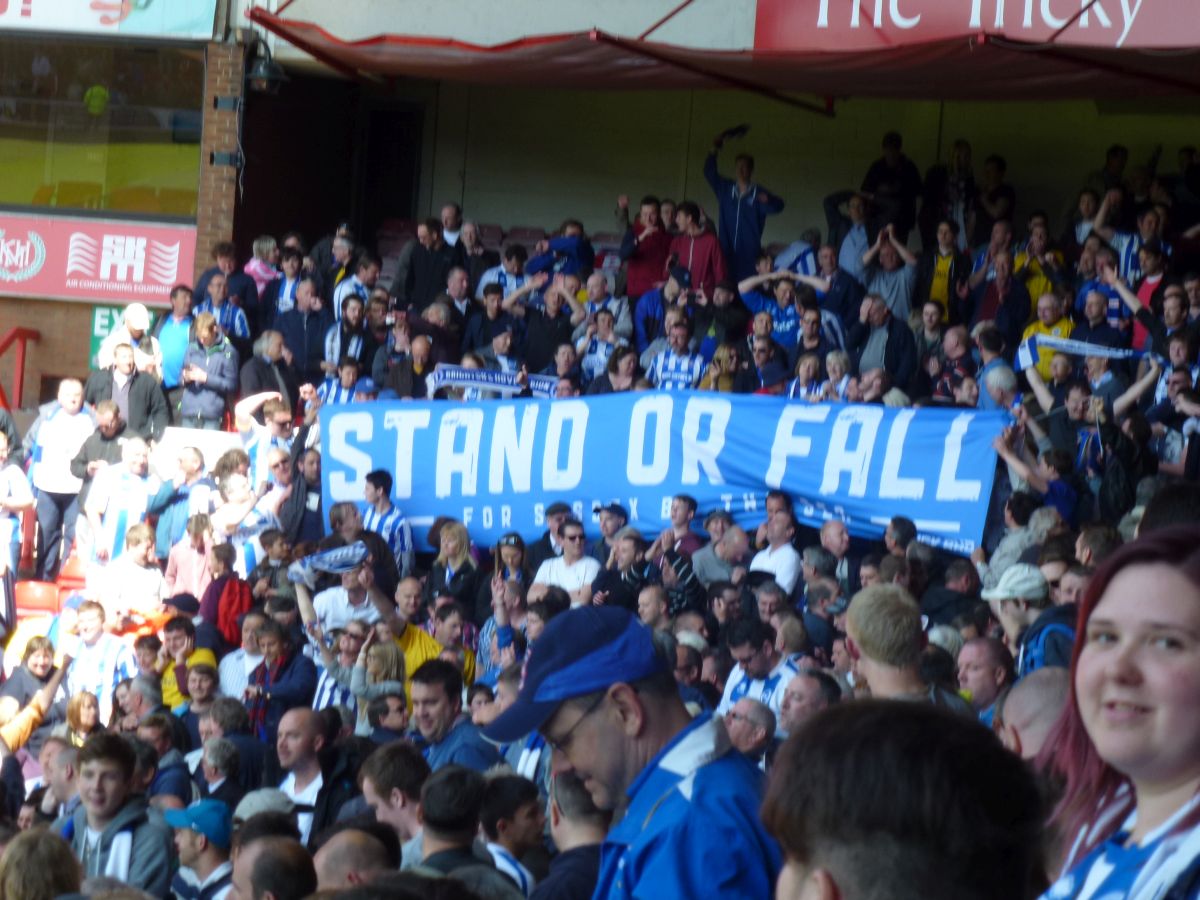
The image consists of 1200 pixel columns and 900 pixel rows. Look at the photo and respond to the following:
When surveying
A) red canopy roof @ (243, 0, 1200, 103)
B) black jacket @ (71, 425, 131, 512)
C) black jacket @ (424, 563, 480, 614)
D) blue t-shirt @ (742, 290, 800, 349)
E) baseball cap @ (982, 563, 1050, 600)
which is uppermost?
red canopy roof @ (243, 0, 1200, 103)

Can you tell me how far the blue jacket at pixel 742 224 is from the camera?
16.2m

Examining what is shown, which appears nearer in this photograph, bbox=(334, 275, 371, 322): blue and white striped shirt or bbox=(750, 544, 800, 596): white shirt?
bbox=(750, 544, 800, 596): white shirt

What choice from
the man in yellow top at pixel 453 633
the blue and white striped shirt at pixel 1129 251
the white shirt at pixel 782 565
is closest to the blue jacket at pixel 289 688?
the man in yellow top at pixel 453 633

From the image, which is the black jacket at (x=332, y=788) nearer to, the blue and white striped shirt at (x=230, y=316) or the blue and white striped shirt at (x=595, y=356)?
the blue and white striped shirt at (x=595, y=356)

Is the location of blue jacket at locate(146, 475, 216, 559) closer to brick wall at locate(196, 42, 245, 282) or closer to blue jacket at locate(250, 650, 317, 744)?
blue jacket at locate(250, 650, 317, 744)

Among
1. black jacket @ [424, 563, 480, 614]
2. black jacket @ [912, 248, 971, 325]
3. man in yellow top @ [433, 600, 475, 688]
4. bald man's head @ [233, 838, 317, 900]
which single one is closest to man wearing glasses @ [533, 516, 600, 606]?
black jacket @ [424, 563, 480, 614]

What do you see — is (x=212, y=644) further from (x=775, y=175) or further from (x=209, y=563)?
(x=775, y=175)

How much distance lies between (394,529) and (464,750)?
17.5ft

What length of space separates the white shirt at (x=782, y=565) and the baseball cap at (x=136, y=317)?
693cm

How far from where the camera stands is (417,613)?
11125mm

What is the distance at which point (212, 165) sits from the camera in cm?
1766

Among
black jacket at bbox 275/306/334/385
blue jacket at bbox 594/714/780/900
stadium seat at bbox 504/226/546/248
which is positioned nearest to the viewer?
blue jacket at bbox 594/714/780/900

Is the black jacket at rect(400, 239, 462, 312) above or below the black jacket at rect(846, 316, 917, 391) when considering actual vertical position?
above

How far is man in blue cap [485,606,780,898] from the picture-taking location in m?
2.94
